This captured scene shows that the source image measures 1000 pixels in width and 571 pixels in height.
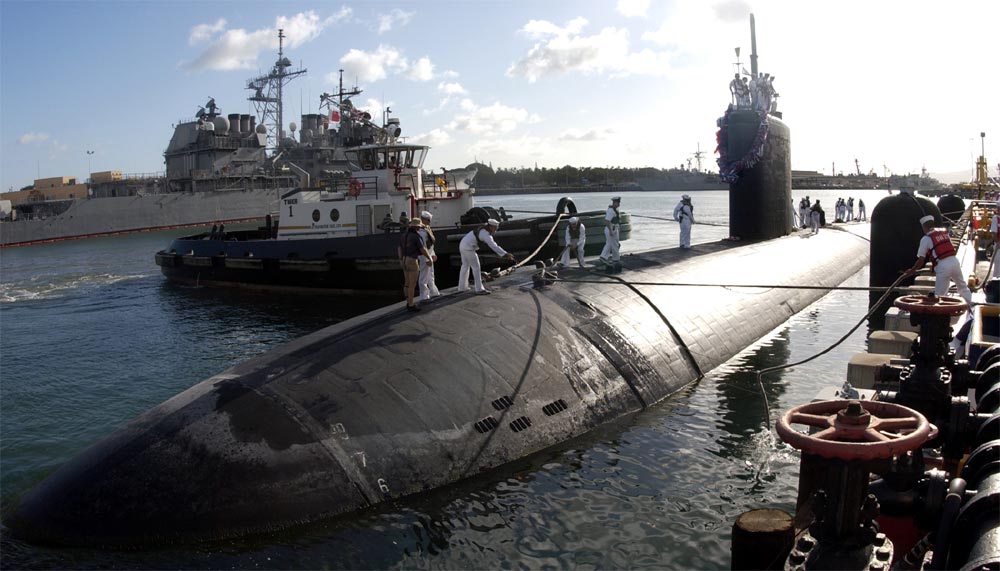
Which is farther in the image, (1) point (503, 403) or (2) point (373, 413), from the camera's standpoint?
(1) point (503, 403)

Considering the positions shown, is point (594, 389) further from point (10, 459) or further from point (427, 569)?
point (10, 459)

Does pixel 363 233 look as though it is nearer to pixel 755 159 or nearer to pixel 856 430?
pixel 755 159

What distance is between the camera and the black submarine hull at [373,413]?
23.0 feet

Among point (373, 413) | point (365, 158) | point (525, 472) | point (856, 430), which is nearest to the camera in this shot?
point (856, 430)

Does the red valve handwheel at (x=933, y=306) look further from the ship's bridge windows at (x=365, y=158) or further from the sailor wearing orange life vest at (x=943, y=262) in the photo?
the ship's bridge windows at (x=365, y=158)

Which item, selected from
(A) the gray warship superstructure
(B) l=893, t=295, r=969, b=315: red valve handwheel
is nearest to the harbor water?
(B) l=893, t=295, r=969, b=315: red valve handwheel

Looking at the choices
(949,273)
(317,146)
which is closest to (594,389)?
(949,273)

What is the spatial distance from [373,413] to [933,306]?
5557 mm

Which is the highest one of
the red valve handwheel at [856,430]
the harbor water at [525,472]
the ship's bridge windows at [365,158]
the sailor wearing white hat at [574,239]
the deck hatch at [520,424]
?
the ship's bridge windows at [365,158]

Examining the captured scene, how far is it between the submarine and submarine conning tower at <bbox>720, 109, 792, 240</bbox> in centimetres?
672

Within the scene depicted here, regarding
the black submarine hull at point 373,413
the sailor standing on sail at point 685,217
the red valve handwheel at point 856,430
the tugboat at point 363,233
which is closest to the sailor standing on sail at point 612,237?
the black submarine hull at point 373,413

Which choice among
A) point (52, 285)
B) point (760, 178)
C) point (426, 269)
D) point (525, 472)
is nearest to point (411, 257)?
point (426, 269)

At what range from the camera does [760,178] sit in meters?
19.0

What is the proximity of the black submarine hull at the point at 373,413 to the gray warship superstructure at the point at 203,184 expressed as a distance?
2110 inches
